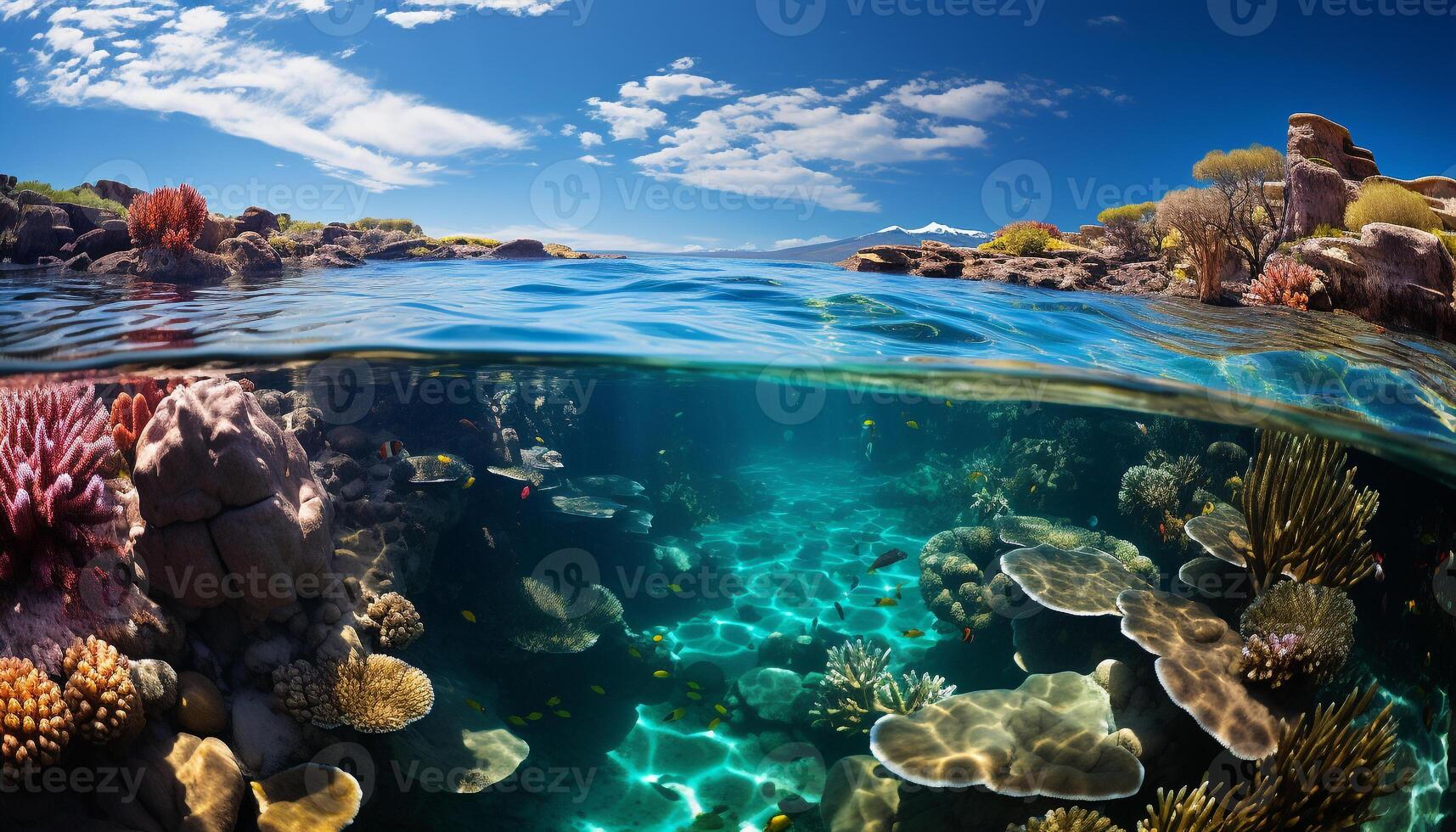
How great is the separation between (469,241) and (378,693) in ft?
68.9

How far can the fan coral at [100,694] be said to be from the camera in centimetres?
448

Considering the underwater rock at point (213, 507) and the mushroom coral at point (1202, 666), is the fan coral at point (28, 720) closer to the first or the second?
the underwater rock at point (213, 507)

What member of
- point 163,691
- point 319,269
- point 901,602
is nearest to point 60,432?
point 163,691

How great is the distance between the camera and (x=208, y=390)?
597cm

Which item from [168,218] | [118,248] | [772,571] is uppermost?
[168,218]

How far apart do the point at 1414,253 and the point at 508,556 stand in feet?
54.1

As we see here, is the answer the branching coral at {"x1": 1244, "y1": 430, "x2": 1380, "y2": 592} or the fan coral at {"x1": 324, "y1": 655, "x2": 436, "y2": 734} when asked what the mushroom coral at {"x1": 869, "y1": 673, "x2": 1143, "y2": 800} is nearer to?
the branching coral at {"x1": 1244, "y1": 430, "x2": 1380, "y2": 592}

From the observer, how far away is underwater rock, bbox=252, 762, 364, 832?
512 centimetres

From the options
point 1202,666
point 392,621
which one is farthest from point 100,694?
point 1202,666

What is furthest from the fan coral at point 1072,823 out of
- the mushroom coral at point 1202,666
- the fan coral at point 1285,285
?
the fan coral at point 1285,285

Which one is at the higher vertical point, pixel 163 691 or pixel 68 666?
pixel 68 666

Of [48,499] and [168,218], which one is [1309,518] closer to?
[48,499]

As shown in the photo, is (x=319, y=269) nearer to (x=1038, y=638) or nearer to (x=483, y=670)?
(x=483, y=670)

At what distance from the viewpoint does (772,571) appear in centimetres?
1481
